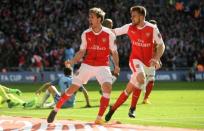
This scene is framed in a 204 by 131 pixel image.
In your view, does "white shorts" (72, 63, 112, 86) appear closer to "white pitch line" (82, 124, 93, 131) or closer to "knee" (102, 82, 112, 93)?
"knee" (102, 82, 112, 93)

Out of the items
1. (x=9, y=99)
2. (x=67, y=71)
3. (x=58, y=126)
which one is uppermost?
(x=58, y=126)

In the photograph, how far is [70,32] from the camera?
1789 inches

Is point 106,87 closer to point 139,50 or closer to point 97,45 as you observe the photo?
point 97,45

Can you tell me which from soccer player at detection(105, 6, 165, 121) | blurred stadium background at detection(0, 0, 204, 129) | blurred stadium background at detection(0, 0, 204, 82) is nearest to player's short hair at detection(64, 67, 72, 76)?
soccer player at detection(105, 6, 165, 121)

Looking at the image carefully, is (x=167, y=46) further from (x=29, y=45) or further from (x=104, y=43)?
(x=104, y=43)

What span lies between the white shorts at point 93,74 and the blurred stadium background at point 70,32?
26.2 meters

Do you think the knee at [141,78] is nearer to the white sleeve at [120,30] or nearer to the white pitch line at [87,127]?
the white sleeve at [120,30]

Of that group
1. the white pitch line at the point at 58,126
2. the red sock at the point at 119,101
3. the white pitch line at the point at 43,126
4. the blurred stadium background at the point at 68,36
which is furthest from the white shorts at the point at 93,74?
the blurred stadium background at the point at 68,36

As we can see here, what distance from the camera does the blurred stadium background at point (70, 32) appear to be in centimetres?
4278

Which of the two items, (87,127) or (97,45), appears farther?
(97,45)

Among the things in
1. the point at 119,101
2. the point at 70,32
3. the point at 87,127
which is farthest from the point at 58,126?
the point at 70,32

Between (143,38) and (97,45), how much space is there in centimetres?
154

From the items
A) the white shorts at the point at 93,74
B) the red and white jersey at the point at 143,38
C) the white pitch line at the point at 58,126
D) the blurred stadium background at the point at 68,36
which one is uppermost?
the red and white jersey at the point at 143,38

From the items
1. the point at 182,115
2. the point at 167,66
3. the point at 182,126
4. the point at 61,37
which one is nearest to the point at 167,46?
the point at 167,66
